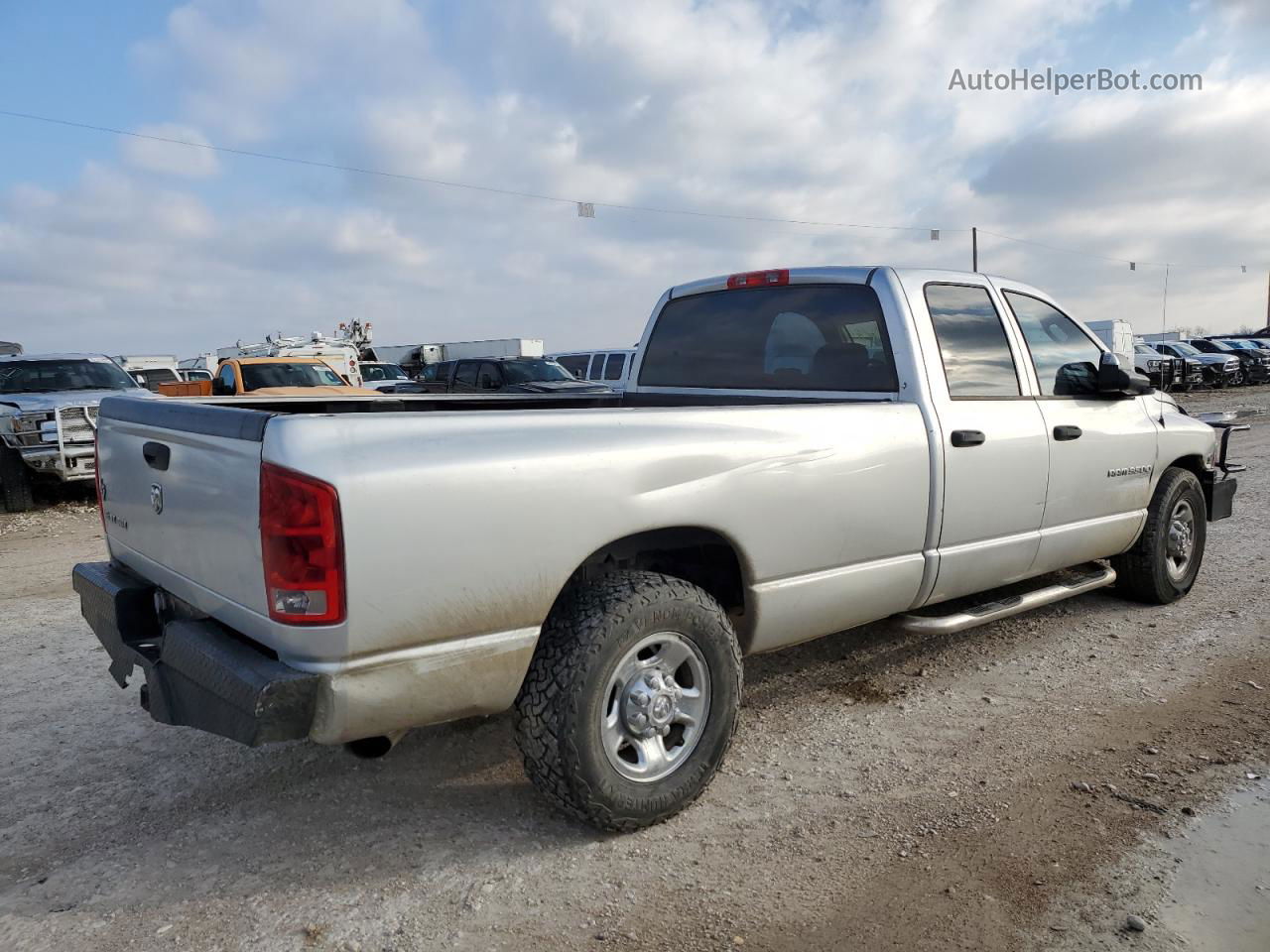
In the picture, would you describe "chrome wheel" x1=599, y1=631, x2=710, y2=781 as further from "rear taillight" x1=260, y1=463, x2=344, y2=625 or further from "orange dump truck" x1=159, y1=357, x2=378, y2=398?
"orange dump truck" x1=159, y1=357, x2=378, y2=398

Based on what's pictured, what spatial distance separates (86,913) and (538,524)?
5.53 feet

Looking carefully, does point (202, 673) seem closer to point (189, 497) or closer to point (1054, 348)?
point (189, 497)

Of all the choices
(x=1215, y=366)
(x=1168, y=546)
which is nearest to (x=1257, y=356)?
(x=1215, y=366)

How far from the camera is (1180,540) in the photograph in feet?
17.9

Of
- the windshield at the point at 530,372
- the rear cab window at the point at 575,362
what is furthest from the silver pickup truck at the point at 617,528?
the rear cab window at the point at 575,362

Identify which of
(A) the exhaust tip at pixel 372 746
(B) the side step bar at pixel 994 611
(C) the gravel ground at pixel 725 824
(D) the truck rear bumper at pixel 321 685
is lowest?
(C) the gravel ground at pixel 725 824

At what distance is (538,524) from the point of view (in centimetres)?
268

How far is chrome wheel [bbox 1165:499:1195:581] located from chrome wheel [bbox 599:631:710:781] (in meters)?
3.58

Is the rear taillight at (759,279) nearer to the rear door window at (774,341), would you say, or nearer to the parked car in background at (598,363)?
the rear door window at (774,341)

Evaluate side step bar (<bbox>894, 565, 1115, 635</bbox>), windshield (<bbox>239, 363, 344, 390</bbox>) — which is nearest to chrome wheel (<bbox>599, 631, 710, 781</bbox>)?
side step bar (<bbox>894, 565, 1115, 635</bbox>)

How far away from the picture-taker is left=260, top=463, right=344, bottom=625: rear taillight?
2.36 m

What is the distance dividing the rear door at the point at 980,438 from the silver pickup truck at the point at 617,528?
0.01 m

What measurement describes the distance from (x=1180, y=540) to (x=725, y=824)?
3.82 metres

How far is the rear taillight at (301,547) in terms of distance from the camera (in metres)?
2.36
